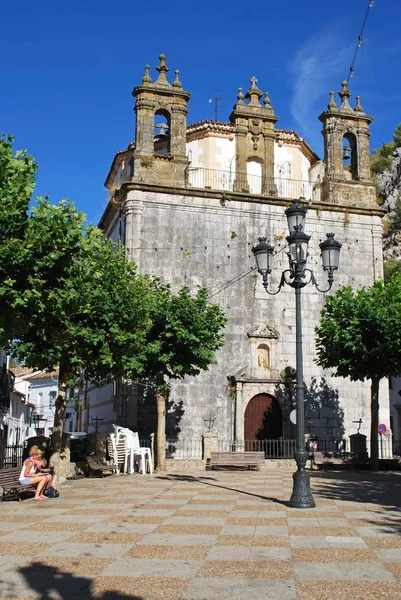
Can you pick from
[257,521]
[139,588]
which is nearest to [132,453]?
[257,521]

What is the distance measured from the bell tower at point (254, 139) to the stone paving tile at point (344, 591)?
22.6 m

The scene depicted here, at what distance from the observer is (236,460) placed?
21.0 metres

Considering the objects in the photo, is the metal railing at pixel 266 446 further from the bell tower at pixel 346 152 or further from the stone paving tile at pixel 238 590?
the stone paving tile at pixel 238 590

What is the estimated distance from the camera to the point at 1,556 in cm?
719

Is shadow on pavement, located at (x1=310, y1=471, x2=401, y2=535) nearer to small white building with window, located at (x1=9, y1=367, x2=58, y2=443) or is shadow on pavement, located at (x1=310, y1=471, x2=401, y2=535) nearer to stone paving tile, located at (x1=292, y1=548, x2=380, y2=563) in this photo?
stone paving tile, located at (x1=292, y1=548, x2=380, y2=563)

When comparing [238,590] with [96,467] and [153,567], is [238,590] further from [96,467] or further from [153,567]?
[96,467]

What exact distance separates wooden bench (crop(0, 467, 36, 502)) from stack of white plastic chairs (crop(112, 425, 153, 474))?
6.98 meters

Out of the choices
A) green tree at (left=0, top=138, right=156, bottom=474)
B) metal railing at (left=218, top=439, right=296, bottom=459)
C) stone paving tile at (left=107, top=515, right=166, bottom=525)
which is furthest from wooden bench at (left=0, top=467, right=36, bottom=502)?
metal railing at (left=218, top=439, right=296, bottom=459)

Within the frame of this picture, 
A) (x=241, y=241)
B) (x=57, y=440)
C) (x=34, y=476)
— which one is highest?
(x=241, y=241)

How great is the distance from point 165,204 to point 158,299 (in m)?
6.38

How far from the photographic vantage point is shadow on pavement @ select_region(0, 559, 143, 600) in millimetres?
5598

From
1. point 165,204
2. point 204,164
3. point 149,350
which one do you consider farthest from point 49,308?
point 204,164

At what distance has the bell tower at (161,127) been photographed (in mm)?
25938

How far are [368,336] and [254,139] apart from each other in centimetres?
1097
